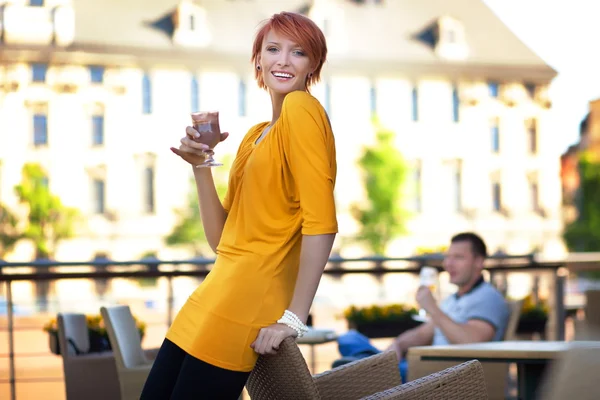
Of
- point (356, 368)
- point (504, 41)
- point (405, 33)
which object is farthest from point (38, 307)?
point (356, 368)

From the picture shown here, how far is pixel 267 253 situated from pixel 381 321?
4524 millimetres

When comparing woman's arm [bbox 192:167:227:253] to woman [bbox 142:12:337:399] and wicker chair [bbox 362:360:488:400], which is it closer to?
woman [bbox 142:12:337:399]

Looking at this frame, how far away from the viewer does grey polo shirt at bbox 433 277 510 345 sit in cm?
382

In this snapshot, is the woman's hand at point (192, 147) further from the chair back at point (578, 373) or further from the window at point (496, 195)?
the window at point (496, 195)

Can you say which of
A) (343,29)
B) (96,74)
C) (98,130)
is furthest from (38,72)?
(343,29)

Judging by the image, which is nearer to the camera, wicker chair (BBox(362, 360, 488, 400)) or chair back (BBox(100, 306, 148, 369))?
wicker chair (BBox(362, 360, 488, 400))

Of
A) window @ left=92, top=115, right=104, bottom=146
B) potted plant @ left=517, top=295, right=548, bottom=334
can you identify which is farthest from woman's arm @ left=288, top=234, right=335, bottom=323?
window @ left=92, top=115, right=104, bottom=146

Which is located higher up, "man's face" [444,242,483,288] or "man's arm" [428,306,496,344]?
"man's face" [444,242,483,288]

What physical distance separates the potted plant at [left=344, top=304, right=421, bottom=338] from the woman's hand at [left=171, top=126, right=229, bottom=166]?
441 cm

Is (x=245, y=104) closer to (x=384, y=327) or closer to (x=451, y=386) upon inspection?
(x=384, y=327)

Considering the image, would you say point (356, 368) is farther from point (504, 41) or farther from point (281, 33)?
point (504, 41)

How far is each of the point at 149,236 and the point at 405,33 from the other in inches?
647

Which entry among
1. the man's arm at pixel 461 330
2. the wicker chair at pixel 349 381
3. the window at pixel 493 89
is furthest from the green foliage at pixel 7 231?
the wicker chair at pixel 349 381

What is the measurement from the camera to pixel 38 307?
3769 cm
